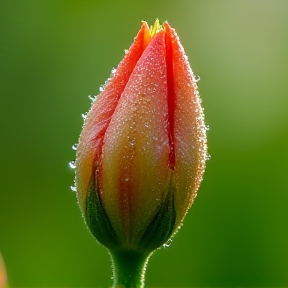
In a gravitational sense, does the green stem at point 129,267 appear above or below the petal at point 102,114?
below

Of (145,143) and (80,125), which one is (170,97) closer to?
(145,143)

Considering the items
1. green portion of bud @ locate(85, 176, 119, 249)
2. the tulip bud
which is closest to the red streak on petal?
the tulip bud

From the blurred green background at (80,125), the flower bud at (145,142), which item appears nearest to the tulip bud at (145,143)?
the flower bud at (145,142)

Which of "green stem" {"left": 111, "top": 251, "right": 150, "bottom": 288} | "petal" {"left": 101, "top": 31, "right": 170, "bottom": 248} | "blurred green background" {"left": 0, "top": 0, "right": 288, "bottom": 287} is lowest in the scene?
"green stem" {"left": 111, "top": 251, "right": 150, "bottom": 288}

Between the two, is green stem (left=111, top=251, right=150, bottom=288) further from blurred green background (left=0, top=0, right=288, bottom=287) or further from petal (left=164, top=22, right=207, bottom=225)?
blurred green background (left=0, top=0, right=288, bottom=287)

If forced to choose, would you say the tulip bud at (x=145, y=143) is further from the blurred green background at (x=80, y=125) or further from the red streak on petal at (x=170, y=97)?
the blurred green background at (x=80, y=125)
